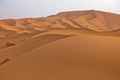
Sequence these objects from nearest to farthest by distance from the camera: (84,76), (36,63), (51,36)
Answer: (84,76) < (36,63) < (51,36)

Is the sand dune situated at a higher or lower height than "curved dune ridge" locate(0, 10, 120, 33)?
higher

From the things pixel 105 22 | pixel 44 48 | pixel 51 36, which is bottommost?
pixel 105 22

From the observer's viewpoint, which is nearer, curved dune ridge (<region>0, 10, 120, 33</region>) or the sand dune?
the sand dune

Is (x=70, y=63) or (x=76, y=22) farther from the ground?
(x=70, y=63)

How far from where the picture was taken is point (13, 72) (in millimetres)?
8336

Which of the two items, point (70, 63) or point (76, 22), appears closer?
point (70, 63)

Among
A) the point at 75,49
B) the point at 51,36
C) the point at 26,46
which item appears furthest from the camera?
the point at 51,36

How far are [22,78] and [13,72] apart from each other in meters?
0.64

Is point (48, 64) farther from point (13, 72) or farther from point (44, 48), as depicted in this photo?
point (44, 48)

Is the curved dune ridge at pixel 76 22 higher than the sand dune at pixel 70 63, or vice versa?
the sand dune at pixel 70 63

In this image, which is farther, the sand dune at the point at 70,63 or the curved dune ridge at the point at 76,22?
the curved dune ridge at the point at 76,22

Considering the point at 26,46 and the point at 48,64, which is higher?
the point at 48,64

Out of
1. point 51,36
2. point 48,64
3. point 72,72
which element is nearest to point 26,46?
point 51,36

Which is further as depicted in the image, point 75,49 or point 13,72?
point 75,49
